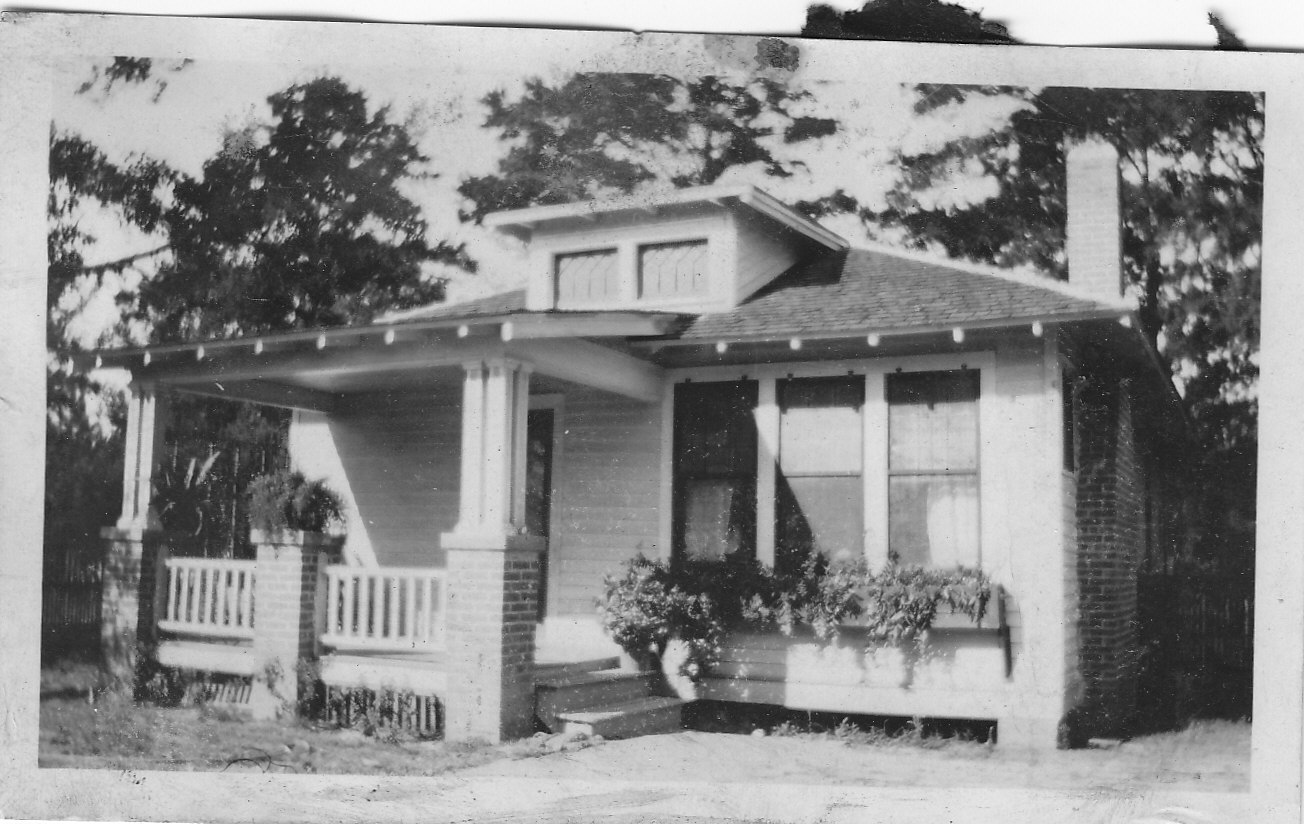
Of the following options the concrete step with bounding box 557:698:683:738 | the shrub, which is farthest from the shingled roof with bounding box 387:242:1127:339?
the concrete step with bounding box 557:698:683:738

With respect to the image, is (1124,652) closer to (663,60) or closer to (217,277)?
(663,60)

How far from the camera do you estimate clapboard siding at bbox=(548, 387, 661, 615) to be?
9.05 metres

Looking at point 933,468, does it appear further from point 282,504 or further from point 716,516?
point 282,504

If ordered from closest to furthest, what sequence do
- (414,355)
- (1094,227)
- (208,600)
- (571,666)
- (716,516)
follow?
(414,355), (1094,227), (571,666), (208,600), (716,516)

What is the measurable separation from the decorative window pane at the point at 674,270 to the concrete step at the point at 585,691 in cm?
293

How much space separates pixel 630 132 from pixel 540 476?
2.99 metres

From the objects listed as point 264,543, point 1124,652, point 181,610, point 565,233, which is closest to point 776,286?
point 565,233

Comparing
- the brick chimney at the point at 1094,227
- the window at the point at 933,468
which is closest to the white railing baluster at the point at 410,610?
the window at the point at 933,468

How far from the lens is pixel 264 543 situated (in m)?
8.51

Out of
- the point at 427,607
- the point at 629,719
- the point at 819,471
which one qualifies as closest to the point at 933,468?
the point at 819,471

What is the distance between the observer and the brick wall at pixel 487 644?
7652 mm

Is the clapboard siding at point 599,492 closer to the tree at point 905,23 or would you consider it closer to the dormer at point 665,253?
the dormer at point 665,253

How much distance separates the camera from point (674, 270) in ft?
30.3

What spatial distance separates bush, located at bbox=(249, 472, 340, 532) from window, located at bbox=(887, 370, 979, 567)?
4.16 metres
